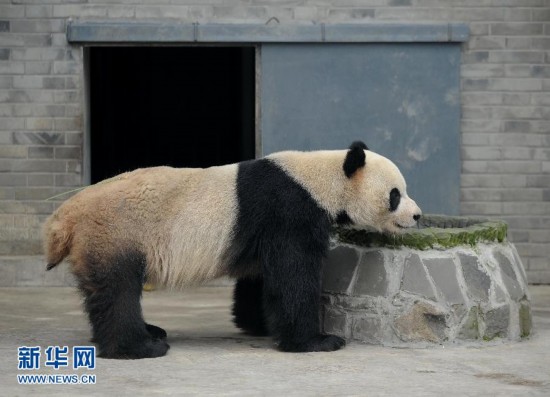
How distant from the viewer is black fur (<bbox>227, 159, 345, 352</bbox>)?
834 centimetres

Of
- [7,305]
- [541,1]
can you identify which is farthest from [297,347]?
[541,1]

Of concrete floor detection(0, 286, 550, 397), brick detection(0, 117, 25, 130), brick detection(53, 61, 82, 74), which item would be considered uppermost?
brick detection(53, 61, 82, 74)

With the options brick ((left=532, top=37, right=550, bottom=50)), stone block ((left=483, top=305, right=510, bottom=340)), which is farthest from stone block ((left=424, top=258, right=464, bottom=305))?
brick ((left=532, top=37, right=550, bottom=50))

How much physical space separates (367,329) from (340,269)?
1.66 feet

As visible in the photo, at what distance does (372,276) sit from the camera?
8.70m

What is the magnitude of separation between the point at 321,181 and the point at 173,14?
4504 millimetres

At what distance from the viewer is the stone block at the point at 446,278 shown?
28.2ft

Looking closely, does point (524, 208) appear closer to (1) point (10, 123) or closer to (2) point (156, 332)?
(2) point (156, 332)

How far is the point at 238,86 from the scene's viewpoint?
63.2 ft

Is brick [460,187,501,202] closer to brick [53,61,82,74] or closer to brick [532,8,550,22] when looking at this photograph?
brick [532,8,550,22]

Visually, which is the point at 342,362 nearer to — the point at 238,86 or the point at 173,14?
the point at 173,14

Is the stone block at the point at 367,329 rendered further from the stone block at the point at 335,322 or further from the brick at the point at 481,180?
the brick at the point at 481,180

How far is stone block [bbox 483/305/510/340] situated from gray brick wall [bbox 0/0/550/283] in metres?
3.78

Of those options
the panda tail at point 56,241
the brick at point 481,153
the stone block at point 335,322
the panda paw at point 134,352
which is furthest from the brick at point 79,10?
the panda paw at point 134,352
